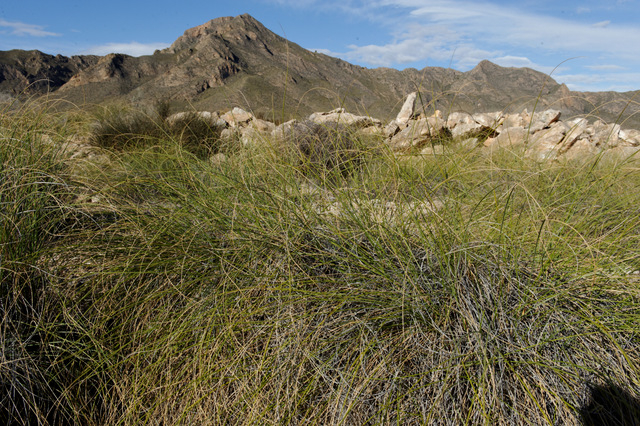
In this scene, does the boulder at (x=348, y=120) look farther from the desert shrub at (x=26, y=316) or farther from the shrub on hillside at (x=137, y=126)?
the shrub on hillside at (x=137, y=126)

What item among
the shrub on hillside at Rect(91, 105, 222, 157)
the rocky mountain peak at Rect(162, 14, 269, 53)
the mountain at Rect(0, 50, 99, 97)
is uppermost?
the rocky mountain peak at Rect(162, 14, 269, 53)

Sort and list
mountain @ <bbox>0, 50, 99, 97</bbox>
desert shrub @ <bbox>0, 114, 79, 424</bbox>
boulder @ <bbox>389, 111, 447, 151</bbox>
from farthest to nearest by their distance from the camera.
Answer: mountain @ <bbox>0, 50, 99, 97</bbox> → boulder @ <bbox>389, 111, 447, 151</bbox> → desert shrub @ <bbox>0, 114, 79, 424</bbox>

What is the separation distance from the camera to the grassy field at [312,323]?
1143 millimetres

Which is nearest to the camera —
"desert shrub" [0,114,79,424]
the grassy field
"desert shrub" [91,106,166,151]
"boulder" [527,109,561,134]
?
the grassy field

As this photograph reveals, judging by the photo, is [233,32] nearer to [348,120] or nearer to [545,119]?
[545,119]

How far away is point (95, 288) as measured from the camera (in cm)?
148

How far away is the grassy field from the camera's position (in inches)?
45.0

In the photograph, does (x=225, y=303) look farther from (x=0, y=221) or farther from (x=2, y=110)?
(x=2, y=110)

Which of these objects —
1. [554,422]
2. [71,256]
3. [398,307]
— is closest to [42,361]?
[71,256]

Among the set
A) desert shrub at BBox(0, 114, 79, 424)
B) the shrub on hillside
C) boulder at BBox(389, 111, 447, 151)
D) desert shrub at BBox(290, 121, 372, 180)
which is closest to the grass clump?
desert shrub at BBox(290, 121, 372, 180)

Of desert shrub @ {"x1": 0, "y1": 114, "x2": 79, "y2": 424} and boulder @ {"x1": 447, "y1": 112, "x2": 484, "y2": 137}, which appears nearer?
desert shrub @ {"x1": 0, "y1": 114, "x2": 79, "y2": 424}

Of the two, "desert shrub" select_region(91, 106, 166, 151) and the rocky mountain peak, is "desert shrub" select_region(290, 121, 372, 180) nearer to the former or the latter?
"desert shrub" select_region(91, 106, 166, 151)

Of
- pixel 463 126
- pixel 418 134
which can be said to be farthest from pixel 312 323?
pixel 463 126

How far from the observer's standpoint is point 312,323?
1.32m
